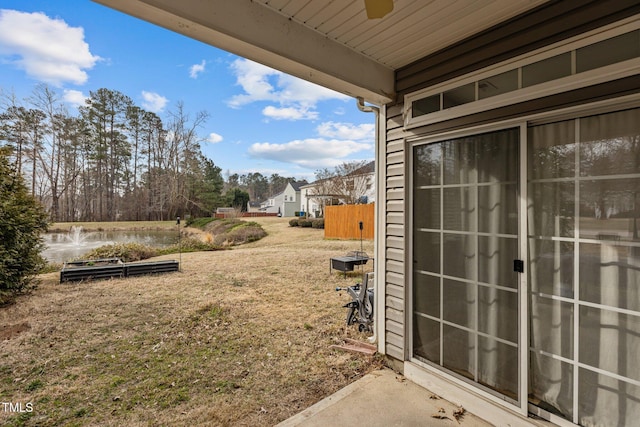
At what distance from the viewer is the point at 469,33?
1970 millimetres

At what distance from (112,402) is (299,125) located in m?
25.8

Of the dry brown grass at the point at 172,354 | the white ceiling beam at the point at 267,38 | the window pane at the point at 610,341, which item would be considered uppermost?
the white ceiling beam at the point at 267,38

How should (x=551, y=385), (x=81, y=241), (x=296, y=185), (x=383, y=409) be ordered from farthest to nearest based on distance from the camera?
1. (x=296, y=185)
2. (x=81, y=241)
3. (x=383, y=409)
4. (x=551, y=385)

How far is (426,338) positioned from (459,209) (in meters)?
1.06

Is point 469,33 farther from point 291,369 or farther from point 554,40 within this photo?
point 291,369

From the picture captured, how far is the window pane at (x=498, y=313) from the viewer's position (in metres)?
1.84

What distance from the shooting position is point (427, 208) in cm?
237

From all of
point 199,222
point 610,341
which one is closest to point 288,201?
point 199,222

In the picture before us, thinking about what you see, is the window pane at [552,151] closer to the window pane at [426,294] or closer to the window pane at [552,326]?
the window pane at [552,326]

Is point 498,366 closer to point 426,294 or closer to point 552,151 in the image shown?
point 426,294

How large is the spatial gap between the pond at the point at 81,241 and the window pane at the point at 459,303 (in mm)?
10121

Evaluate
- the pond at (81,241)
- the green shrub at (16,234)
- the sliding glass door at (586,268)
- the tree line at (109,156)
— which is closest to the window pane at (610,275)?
the sliding glass door at (586,268)

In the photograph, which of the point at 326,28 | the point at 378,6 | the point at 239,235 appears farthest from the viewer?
the point at 239,235

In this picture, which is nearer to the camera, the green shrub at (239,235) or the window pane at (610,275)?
the window pane at (610,275)
